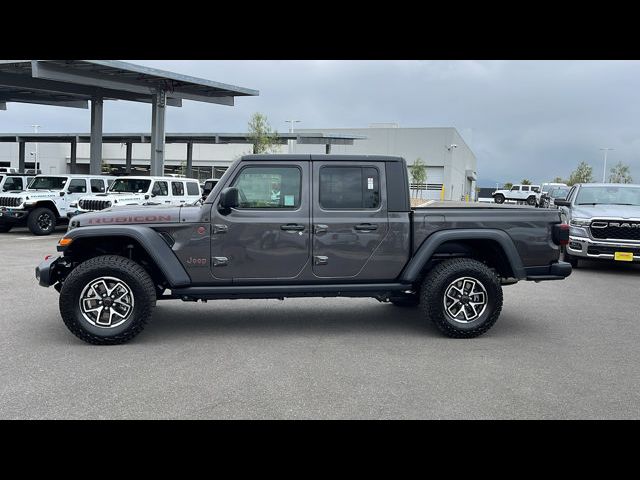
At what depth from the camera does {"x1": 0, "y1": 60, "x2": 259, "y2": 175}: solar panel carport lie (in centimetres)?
2384

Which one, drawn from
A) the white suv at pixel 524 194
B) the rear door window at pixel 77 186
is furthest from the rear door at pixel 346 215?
the white suv at pixel 524 194

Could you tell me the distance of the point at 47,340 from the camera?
6.14 meters

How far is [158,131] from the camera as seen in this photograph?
2944cm

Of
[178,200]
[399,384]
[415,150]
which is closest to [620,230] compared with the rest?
[399,384]

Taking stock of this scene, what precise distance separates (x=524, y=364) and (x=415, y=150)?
223ft

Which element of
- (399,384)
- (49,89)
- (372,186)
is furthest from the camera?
(49,89)

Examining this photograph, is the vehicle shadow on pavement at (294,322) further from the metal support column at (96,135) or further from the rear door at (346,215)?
the metal support column at (96,135)

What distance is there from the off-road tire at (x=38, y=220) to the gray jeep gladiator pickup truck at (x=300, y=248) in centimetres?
1281

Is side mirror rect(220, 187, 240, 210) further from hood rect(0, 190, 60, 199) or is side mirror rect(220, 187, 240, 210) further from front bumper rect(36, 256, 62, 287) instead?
hood rect(0, 190, 60, 199)

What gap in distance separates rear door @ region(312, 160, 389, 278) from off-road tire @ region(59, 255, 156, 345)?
5.95 feet

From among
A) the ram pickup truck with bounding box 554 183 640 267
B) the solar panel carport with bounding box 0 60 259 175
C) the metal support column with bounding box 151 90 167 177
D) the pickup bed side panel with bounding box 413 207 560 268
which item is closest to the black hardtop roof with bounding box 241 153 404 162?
the pickup bed side panel with bounding box 413 207 560 268
